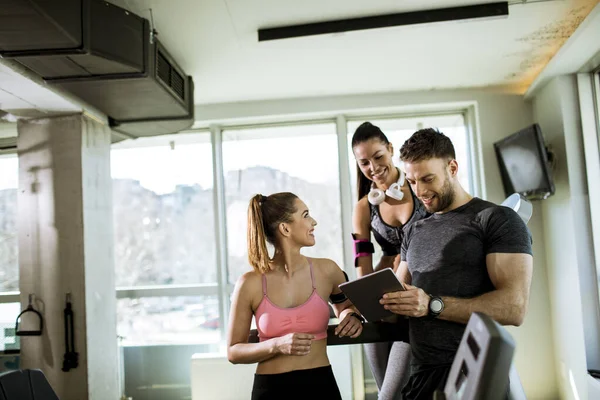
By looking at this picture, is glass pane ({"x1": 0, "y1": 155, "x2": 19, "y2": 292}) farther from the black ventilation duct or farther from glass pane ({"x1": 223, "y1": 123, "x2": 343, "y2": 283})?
glass pane ({"x1": 223, "y1": 123, "x2": 343, "y2": 283})

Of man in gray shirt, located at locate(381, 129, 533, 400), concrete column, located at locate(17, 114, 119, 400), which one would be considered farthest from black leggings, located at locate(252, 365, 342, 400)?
concrete column, located at locate(17, 114, 119, 400)

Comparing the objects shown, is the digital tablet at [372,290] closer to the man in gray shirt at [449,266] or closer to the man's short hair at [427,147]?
the man in gray shirt at [449,266]

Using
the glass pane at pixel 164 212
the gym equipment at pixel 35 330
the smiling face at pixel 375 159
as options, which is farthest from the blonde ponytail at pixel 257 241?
the glass pane at pixel 164 212

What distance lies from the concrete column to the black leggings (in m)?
1.80

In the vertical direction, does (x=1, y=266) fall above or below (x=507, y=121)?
below

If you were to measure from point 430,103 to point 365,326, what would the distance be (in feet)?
9.40

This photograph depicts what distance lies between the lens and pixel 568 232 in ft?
11.3

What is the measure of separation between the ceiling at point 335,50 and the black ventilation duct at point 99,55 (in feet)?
0.49

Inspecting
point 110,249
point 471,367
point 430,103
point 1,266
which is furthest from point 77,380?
point 430,103

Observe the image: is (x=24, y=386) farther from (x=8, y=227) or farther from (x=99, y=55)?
(x=8, y=227)

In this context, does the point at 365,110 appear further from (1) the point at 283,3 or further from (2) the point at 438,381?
(2) the point at 438,381

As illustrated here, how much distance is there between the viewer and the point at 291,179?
4.41m

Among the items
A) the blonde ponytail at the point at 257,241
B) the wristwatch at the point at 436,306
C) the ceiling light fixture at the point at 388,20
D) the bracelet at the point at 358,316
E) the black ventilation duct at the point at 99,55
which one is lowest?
the bracelet at the point at 358,316

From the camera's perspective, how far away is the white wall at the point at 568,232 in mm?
3324
